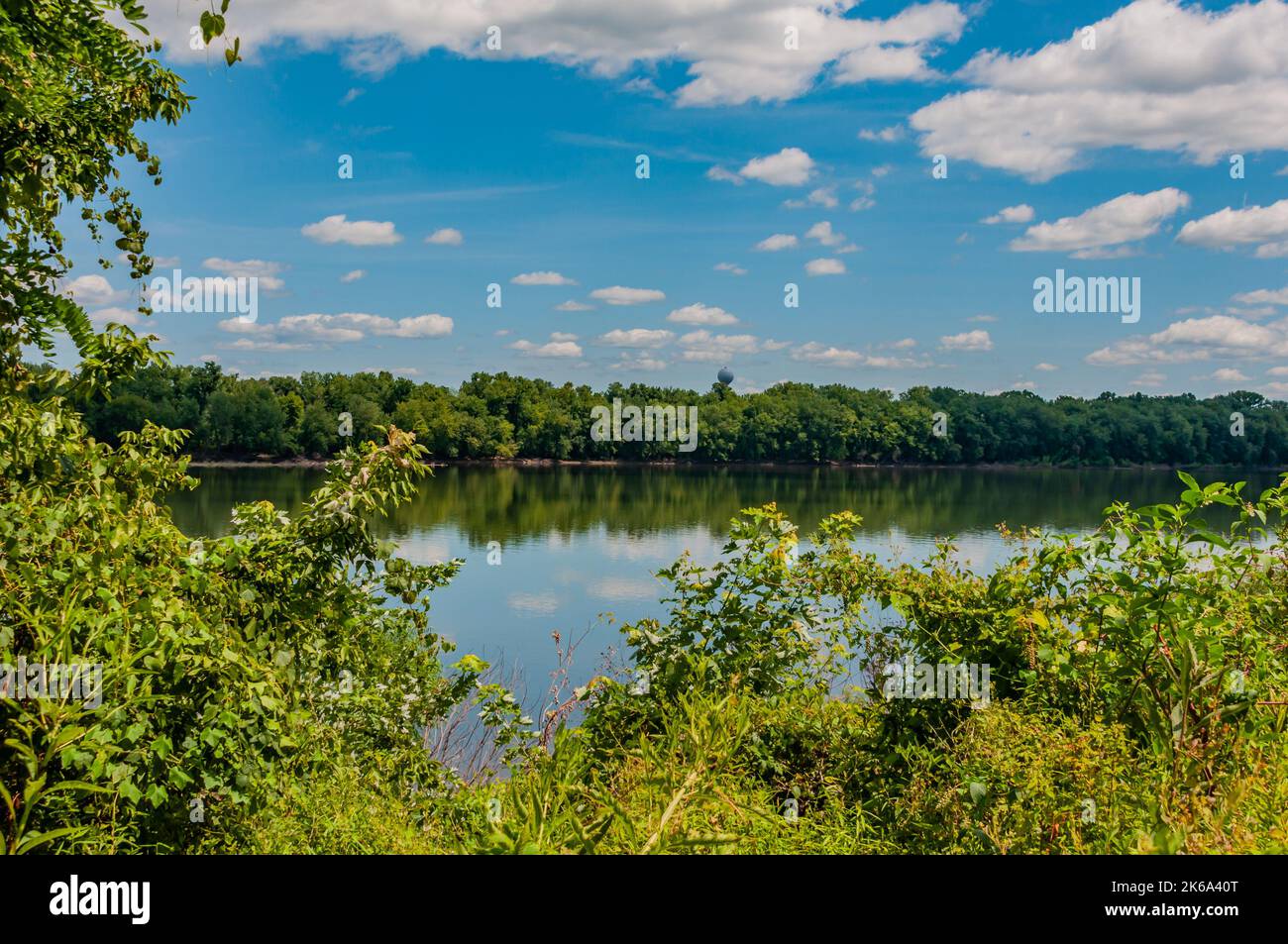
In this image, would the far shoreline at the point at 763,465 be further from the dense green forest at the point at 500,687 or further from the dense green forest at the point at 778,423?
the dense green forest at the point at 500,687

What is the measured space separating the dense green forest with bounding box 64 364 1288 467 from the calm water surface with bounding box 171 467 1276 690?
4.81m

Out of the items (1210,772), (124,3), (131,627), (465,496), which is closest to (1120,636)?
(1210,772)

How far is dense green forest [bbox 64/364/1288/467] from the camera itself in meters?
73.9

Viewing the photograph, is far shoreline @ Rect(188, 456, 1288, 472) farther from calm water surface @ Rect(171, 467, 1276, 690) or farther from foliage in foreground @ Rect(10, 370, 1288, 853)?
foliage in foreground @ Rect(10, 370, 1288, 853)

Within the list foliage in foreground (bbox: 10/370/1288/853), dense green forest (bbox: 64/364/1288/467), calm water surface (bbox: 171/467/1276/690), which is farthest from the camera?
dense green forest (bbox: 64/364/1288/467)

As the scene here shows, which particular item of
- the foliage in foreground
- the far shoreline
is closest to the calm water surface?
the foliage in foreground

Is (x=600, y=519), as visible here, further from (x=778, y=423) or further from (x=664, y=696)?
(x=778, y=423)

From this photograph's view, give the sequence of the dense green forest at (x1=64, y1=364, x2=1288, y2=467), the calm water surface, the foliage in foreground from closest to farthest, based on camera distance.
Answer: the foliage in foreground
the calm water surface
the dense green forest at (x1=64, y1=364, x2=1288, y2=467)

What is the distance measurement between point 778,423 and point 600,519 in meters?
51.6

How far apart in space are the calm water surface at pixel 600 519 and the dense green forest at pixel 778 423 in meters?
4.81

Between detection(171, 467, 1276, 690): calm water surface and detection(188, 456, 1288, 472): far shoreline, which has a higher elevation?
detection(188, 456, 1288, 472): far shoreline

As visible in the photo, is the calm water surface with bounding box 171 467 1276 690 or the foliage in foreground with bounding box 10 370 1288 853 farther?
the calm water surface with bounding box 171 467 1276 690

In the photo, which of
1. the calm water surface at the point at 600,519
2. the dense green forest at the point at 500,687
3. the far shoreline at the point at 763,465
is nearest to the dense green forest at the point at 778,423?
the far shoreline at the point at 763,465

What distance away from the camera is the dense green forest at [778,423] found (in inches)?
2908
